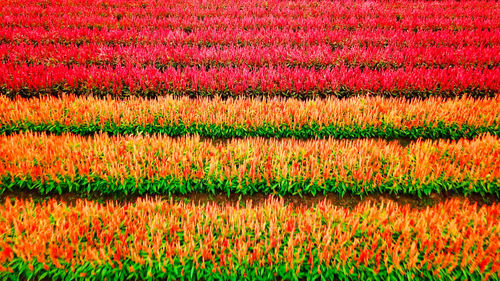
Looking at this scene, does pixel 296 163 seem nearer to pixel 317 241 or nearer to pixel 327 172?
pixel 327 172

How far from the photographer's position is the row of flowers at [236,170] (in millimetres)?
3354

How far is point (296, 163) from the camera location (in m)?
3.50

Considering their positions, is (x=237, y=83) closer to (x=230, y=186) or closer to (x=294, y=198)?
(x=230, y=186)

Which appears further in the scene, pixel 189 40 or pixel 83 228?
pixel 189 40

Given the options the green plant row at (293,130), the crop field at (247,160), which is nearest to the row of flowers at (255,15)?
the crop field at (247,160)

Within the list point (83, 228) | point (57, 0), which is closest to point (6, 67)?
point (83, 228)

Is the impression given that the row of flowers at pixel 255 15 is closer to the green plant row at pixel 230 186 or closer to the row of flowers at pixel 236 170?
the row of flowers at pixel 236 170

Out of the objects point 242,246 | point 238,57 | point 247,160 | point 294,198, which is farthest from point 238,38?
point 242,246

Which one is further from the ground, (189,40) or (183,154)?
(189,40)

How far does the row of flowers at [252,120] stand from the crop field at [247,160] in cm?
3

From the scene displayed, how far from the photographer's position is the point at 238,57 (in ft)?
21.2

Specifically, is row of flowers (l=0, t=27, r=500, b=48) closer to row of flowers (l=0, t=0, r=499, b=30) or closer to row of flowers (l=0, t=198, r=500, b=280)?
row of flowers (l=0, t=0, r=499, b=30)

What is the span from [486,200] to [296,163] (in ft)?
7.88

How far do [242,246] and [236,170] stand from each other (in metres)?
1.12
